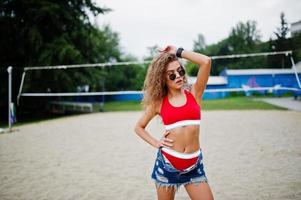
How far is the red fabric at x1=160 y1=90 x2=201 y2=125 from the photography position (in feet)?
6.74

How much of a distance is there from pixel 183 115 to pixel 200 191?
0.56m

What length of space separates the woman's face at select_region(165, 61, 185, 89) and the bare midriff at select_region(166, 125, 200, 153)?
13.7 inches

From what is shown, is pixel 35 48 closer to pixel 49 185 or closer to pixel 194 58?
pixel 49 185

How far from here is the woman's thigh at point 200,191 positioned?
1985 millimetres

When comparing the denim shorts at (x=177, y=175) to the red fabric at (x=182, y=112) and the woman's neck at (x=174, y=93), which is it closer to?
the red fabric at (x=182, y=112)

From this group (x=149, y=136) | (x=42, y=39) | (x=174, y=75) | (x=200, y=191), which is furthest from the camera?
(x=42, y=39)

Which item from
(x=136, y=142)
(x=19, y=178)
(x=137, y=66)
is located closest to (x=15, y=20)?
(x=136, y=142)

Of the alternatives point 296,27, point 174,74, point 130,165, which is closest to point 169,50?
point 174,74

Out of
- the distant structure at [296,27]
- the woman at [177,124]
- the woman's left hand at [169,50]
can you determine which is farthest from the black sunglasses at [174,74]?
the distant structure at [296,27]

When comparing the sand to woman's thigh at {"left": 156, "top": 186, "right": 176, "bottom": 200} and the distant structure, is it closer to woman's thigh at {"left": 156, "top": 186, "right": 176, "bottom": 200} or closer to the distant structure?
woman's thigh at {"left": 156, "top": 186, "right": 176, "bottom": 200}

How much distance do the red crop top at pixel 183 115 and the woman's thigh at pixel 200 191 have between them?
1.49 feet

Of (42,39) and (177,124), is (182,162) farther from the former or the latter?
(42,39)

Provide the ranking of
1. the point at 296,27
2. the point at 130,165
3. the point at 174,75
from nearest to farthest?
the point at 174,75
the point at 130,165
the point at 296,27

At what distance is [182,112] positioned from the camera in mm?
2053
